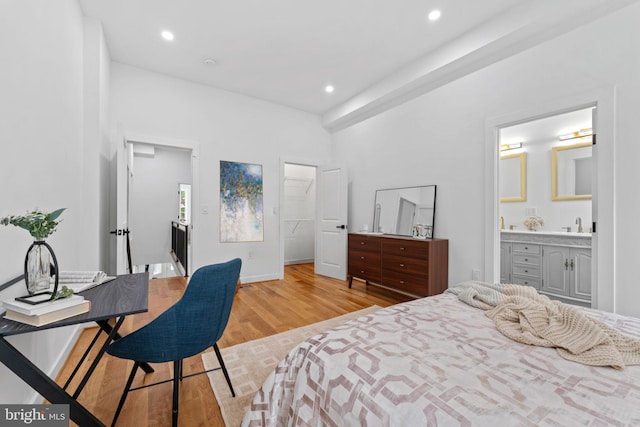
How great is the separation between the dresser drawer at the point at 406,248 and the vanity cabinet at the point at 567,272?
1660mm

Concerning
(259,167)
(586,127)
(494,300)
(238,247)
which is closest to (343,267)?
(238,247)

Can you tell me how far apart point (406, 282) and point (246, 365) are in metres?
2.12

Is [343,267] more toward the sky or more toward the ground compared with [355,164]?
more toward the ground

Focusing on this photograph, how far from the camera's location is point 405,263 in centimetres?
342

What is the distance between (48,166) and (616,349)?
3060 millimetres

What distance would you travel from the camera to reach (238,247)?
438 cm

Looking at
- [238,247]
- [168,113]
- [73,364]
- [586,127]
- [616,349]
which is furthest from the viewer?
[238,247]

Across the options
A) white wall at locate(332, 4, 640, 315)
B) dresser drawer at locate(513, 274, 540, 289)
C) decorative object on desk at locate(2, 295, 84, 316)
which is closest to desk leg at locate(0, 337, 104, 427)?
decorative object on desk at locate(2, 295, 84, 316)

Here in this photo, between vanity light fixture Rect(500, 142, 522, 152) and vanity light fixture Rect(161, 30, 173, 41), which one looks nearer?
vanity light fixture Rect(161, 30, 173, 41)

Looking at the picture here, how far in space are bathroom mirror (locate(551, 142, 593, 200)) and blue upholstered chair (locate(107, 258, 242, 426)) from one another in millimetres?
4394

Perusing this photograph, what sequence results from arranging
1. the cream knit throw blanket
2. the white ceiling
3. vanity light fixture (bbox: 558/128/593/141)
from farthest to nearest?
vanity light fixture (bbox: 558/128/593/141)
the white ceiling
the cream knit throw blanket

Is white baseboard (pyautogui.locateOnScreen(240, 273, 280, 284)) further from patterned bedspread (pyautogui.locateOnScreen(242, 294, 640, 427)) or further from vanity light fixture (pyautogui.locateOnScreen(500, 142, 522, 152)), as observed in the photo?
vanity light fixture (pyautogui.locateOnScreen(500, 142, 522, 152))

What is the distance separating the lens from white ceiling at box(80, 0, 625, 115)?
2.55 m

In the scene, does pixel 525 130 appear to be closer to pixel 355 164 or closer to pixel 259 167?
pixel 355 164
